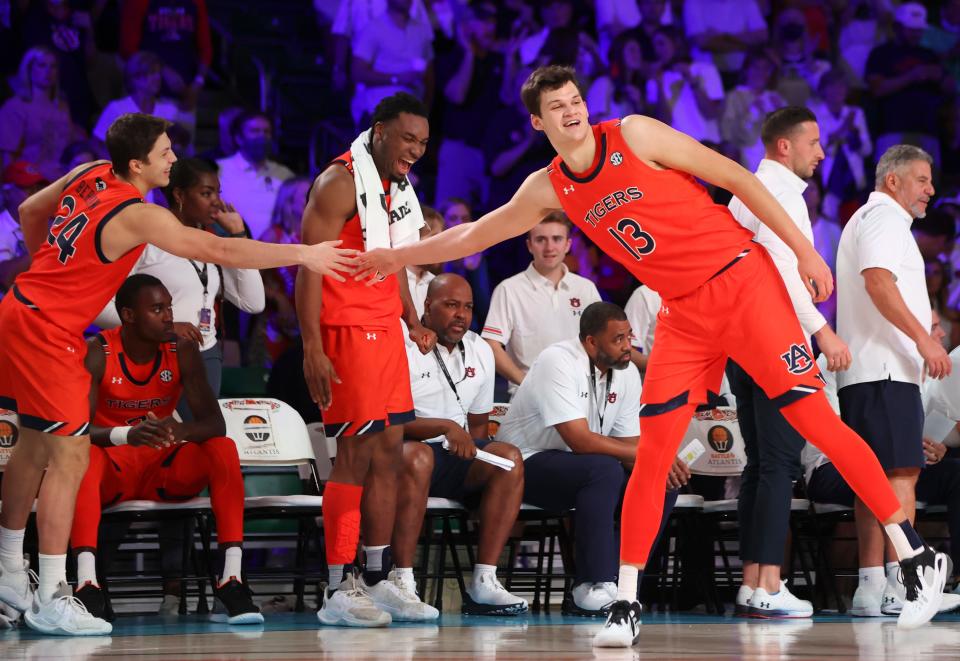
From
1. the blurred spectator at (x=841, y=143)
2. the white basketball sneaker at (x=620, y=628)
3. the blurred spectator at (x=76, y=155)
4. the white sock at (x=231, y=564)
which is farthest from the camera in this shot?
the blurred spectator at (x=841, y=143)

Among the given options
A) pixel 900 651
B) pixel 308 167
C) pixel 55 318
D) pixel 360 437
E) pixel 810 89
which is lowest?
pixel 900 651

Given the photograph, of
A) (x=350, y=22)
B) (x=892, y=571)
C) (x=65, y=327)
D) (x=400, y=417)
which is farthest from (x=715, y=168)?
(x=350, y=22)

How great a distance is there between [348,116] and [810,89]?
3.63 metres

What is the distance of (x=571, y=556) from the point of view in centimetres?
649

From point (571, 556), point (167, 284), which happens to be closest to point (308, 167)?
point (167, 284)

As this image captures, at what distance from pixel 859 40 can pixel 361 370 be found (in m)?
7.26

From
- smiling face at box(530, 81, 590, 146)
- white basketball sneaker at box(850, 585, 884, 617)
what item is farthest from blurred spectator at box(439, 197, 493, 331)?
smiling face at box(530, 81, 590, 146)

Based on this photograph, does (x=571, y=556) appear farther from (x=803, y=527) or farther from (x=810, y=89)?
(x=810, y=89)

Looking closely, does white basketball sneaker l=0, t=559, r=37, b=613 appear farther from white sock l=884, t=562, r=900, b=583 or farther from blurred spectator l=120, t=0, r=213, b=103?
blurred spectator l=120, t=0, r=213, b=103

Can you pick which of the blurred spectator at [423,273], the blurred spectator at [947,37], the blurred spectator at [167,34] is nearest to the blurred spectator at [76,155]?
the blurred spectator at [167,34]

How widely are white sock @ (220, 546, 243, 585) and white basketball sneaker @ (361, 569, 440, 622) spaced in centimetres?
54

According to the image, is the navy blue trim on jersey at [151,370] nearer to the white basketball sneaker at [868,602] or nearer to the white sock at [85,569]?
the white sock at [85,569]

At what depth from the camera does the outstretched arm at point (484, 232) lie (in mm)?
4340

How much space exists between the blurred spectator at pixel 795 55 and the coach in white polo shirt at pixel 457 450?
5.00 meters
